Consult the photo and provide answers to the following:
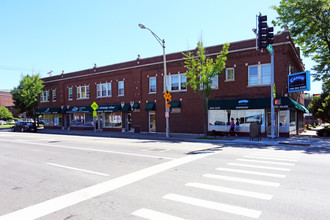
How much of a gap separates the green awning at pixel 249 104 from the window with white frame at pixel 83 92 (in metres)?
19.6

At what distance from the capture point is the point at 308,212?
13.6ft

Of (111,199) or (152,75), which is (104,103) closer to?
(152,75)

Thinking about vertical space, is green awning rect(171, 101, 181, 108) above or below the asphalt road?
above

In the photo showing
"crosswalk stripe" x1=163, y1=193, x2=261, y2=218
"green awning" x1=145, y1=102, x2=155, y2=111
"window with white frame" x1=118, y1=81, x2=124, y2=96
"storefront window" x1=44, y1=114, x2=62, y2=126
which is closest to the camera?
"crosswalk stripe" x1=163, y1=193, x2=261, y2=218

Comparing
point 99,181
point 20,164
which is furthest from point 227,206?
point 20,164

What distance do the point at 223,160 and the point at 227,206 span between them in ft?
15.7

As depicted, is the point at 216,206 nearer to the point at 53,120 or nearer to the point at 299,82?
the point at 299,82

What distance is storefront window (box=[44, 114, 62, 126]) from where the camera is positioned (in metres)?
36.6

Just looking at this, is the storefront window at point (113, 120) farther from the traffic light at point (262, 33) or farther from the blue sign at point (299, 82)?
the traffic light at point (262, 33)

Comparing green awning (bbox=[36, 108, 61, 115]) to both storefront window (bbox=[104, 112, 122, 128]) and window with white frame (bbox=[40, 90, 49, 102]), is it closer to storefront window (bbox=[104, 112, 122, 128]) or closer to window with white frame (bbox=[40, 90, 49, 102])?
window with white frame (bbox=[40, 90, 49, 102])

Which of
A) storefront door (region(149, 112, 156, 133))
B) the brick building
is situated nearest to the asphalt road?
the brick building

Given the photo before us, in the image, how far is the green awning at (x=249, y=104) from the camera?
1827cm

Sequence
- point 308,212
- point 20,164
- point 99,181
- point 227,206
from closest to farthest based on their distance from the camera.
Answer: point 308,212 → point 227,206 → point 99,181 → point 20,164

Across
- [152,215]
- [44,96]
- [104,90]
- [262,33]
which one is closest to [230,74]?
[262,33]
